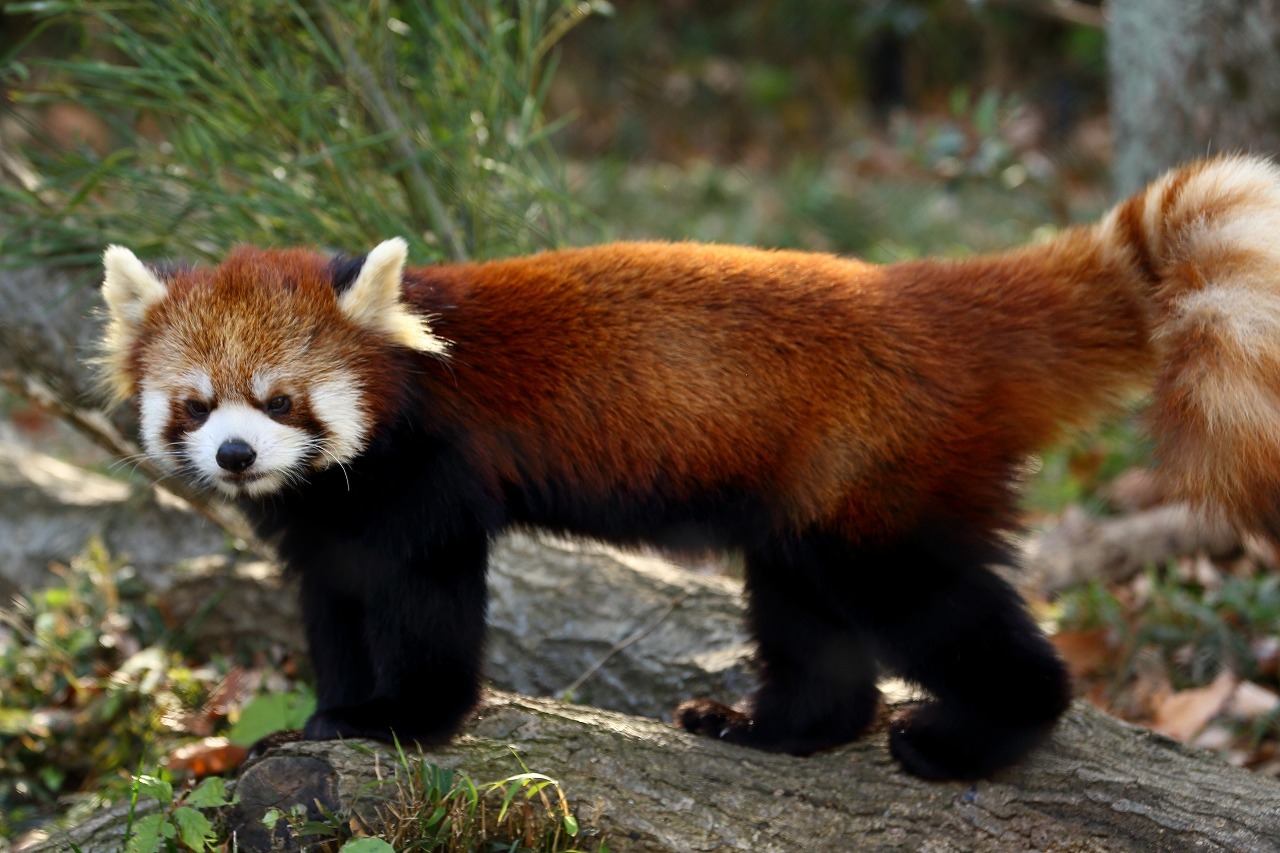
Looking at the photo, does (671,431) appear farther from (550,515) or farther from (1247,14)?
(1247,14)

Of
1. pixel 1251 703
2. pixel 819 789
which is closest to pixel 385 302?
pixel 819 789

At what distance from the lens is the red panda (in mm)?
2641

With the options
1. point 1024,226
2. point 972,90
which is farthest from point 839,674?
point 972,90

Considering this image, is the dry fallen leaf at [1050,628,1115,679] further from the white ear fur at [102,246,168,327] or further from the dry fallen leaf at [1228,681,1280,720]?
the white ear fur at [102,246,168,327]

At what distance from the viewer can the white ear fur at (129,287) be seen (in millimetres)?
2688

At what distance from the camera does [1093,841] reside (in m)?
2.57

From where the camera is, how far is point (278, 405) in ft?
8.54

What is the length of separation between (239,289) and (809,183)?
6.53m

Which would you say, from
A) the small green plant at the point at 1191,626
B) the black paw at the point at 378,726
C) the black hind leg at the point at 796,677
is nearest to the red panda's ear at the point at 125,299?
the black paw at the point at 378,726

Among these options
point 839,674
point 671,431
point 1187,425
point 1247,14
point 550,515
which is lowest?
point 839,674

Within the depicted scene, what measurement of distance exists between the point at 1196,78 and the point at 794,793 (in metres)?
3.61

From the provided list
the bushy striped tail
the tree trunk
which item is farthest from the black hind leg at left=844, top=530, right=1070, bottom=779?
the tree trunk

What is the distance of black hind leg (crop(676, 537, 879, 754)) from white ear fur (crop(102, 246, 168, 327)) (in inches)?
60.1

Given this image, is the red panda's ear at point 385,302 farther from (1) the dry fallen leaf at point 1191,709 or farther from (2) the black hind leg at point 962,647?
(1) the dry fallen leaf at point 1191,709
